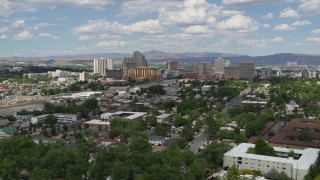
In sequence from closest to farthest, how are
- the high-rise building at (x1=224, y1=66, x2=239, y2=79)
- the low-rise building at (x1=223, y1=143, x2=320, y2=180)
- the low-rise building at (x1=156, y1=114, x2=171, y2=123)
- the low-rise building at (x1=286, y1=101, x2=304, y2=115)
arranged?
the low-rise building at (x1=223, y1=143, x2=320, y2=180)
the low-rise building at (x1=156, y1=114, x2=171, y2=123)
the low-rise building at (x1=286, y1=101, x2=304, y2=115)
the high-rise building at (x1=224, y1=66, x2=239, y2=79)

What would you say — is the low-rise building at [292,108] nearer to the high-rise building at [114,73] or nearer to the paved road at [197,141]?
the paved road at [197,141]

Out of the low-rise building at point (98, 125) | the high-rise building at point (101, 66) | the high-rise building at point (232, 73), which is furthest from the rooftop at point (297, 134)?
the high-rise building at point (101, 66)

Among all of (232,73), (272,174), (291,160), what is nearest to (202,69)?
(232,73)

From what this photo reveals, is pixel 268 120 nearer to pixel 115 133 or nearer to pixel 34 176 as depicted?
pixel 115 133

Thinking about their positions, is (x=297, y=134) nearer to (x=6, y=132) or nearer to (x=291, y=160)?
(x=291, y=160)

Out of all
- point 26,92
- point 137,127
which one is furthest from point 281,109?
point 26,92

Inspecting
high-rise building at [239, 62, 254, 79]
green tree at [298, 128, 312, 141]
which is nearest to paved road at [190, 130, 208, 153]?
green tree at [298, 128, 312, 141]

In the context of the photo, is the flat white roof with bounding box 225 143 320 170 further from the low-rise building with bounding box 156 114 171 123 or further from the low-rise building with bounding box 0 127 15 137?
the low-rise building with bounding box 0 127 15 137
